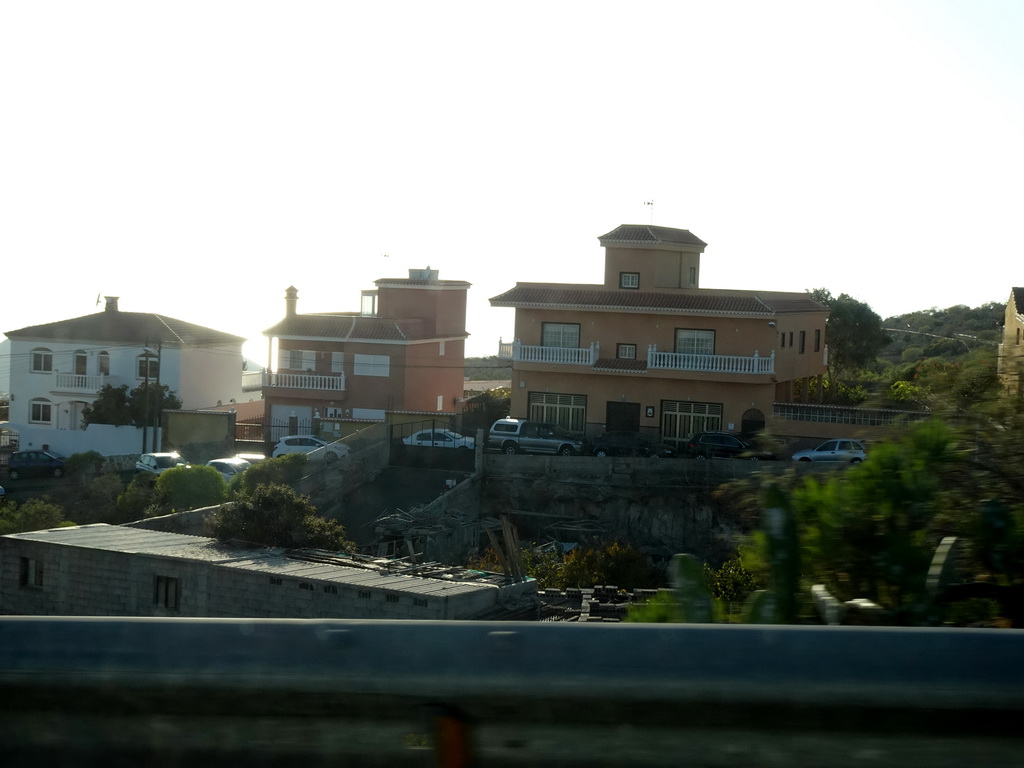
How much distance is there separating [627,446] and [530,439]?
136 inches

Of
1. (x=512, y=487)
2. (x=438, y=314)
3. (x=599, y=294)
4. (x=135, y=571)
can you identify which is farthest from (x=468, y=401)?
(x=135, y=571)

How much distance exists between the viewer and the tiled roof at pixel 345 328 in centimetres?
4416

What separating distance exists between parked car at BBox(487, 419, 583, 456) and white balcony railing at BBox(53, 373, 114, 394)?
817 inches

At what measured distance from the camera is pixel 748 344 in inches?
1443

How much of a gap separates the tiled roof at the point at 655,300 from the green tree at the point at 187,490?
1518 cm

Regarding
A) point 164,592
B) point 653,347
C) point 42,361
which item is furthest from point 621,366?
point 42,361

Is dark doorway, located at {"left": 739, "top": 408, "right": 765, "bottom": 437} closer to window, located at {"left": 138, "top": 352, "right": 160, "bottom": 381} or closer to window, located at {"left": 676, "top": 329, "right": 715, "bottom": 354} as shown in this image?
window, located at {"left": 676, "top": 329, "right": 715, "bottom": 354}

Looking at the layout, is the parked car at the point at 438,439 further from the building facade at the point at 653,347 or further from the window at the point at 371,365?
the window at the point at 371,365

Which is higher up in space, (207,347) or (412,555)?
(207,347)

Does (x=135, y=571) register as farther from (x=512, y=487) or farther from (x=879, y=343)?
(x=879, y=343)

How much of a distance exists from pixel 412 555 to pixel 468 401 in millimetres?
22319

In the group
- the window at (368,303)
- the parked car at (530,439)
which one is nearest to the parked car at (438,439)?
the parked car at (530,439)

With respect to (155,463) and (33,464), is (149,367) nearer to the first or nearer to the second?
(33,464)

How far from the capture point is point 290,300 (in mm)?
46938
